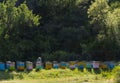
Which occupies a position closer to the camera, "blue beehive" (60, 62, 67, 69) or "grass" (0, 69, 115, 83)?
"grass" (0, 69, 115, 83)

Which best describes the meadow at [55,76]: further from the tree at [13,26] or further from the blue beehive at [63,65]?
the tree at [13,26]

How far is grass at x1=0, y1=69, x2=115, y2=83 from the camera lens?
25.6m

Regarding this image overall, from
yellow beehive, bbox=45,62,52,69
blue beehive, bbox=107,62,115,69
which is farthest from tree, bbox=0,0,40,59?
blue beehive, bbox=107,62,115,69

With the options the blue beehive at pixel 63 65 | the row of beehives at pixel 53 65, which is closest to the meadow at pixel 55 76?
the row of beehives at pixel 53 65

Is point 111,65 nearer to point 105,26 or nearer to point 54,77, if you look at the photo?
point 105,26

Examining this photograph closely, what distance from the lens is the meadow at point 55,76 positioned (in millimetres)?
25547

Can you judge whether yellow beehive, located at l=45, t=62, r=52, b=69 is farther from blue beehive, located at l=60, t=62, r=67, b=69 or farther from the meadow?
the meadow

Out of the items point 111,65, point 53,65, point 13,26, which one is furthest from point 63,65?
point 13,26

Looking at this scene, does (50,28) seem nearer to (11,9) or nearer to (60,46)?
(60,46)

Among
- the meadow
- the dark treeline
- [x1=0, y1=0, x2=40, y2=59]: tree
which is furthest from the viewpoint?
the dark treeline

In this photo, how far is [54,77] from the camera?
28.2 metres

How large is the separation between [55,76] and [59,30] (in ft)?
32.2

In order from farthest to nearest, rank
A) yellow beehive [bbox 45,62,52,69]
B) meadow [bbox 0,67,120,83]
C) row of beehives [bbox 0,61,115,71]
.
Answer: yellow beehive [bbox 45,62,52,69]
row of beehives [bbox 0,61,115,71]
meadow [bbox 0,67,120,83]

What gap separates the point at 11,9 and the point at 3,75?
7.69 metres
